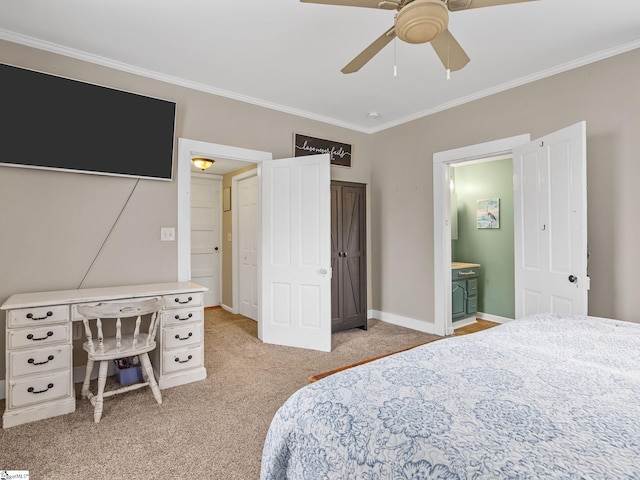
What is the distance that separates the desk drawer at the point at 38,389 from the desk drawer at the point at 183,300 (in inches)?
30.1

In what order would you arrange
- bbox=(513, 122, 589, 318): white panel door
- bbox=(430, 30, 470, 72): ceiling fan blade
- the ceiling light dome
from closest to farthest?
the ceiling light dome
bbox=(430, 30, 470, 72): ceiling fan blade
bbox=(513, 122, 589, 318): white panel door

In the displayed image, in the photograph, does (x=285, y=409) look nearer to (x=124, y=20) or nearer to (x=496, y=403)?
(x=496, y=403)

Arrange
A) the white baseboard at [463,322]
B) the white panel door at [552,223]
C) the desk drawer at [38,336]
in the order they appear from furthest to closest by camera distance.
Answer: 1. the white baseboard at [463,322]
2. the white panel door at [552,223]
3. the desk drawer at [38,336]

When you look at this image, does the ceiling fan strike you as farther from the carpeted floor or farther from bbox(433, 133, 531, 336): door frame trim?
bbox(433, 133, 531, 336): door frame trim

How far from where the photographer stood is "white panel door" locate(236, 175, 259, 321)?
16.1 feet

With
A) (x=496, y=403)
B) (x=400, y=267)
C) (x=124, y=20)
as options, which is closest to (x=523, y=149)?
(x=400, y=267)

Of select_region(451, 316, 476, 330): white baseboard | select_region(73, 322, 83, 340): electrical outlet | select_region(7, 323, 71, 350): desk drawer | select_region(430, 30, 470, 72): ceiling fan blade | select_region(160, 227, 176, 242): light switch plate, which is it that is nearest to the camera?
select_region(430, 30, 470, 72): ceiling fan blade

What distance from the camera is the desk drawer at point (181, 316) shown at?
2721 mm

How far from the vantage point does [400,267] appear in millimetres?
4516

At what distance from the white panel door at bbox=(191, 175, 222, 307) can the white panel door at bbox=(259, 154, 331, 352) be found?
224cm

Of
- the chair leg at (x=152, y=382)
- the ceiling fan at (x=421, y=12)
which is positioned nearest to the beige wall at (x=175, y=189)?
the chair leg at (x=152, y=382)

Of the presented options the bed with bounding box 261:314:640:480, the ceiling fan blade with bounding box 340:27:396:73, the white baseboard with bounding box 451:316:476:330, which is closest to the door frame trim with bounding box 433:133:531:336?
the white baseboard with bounding box 451:316:476:330

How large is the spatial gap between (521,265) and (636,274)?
0.78 metres

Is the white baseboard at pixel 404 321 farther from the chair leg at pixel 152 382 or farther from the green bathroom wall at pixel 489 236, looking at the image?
the chair leg at pixel 152 382
